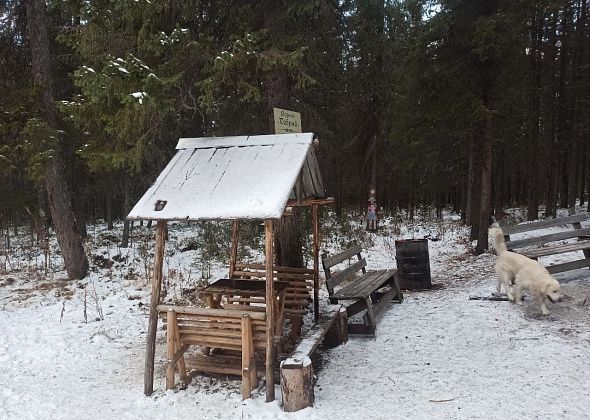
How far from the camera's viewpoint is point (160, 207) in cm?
481

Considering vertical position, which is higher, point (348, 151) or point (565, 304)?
point (348, 151)

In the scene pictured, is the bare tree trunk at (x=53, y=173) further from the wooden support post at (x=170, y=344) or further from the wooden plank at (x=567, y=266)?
the wooden plank at (x=567, y=266)

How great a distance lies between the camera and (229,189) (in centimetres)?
484

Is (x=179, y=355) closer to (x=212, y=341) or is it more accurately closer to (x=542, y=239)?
(x=212, y=341)

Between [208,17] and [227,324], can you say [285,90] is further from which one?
[227,324]

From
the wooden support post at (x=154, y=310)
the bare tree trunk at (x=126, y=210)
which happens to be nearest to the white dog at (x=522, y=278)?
the wooden support post at (x=154, y=310)

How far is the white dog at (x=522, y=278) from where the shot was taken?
5.91 m

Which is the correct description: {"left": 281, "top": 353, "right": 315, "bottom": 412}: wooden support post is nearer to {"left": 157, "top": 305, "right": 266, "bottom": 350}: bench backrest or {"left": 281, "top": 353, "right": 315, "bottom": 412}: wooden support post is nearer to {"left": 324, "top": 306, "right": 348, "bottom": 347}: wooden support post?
{"left": 157, "top": 305, "right": 266, "bottom": 350}: bench backrest

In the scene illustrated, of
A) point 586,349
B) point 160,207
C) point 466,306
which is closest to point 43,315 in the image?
point 160,207

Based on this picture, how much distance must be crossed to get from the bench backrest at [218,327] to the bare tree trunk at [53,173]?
22.2 ft

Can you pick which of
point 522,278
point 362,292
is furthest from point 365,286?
point 522,278

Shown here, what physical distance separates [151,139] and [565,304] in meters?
7.13

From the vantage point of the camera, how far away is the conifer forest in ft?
21.0

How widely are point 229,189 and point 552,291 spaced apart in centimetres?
469
